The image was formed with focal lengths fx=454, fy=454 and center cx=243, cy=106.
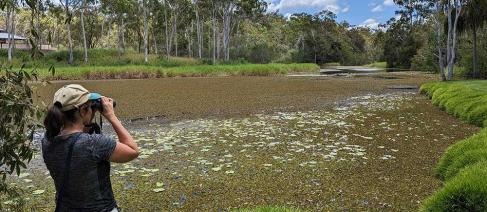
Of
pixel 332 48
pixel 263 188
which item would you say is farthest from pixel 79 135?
pixel 332 48

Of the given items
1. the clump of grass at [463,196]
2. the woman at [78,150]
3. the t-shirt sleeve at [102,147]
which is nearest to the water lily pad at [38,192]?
the woman at [78,150]

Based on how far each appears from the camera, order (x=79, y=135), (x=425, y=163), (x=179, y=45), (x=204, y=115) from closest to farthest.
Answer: (x=79, y=135) < (x=425, y=163) < (x=204, y=115) < (x=179, y=45)

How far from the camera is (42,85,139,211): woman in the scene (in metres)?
3.03

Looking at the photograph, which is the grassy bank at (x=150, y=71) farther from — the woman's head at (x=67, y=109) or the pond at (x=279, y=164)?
the woman's head at (x=67, y=109)

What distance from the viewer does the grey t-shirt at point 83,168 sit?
304cm

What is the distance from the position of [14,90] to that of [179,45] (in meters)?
82.6

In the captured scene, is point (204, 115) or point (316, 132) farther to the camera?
point (204, 115)

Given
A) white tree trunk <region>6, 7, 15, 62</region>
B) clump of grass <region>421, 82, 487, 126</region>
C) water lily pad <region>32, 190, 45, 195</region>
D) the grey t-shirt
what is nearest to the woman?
the grey t-shirt

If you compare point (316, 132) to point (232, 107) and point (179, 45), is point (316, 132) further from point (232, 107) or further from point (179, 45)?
point (179, 45)

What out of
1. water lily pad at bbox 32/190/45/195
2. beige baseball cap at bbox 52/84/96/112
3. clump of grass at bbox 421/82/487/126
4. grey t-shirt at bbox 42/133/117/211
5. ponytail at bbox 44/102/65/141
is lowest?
water lily pad at bbox 32/190/45/195

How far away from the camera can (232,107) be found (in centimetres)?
1745

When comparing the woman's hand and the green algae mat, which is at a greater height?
the woman's hand

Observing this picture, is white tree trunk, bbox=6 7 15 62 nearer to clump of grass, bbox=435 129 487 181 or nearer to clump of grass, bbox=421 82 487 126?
clump of grass, bbox=435 129 487 181

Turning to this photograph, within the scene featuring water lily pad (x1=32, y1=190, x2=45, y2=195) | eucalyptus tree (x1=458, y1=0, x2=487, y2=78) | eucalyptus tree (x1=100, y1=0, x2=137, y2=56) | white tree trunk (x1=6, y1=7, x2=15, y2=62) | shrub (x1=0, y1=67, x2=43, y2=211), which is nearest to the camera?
shrub (x1=0, y1=67, x2=43, y2=211)
